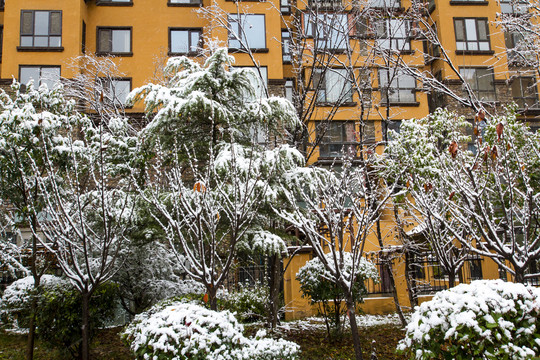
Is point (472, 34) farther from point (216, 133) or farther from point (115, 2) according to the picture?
point (216, 133)

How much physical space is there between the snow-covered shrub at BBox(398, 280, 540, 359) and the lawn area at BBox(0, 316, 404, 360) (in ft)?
15.0

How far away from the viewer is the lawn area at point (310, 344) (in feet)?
30.7

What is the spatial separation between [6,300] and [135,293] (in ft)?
8.77

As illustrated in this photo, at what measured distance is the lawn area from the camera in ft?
30.7

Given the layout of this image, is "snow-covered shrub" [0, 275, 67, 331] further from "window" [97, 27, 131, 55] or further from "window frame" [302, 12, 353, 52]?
"window" [97, 27, 131, 55]

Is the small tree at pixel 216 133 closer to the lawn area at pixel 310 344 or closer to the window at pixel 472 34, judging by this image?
the lawn area at pixel 310 344

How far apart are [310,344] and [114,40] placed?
1874 cm

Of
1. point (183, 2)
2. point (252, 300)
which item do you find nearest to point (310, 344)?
point (252, 300)

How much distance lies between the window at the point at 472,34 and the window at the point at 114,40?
1691 cm

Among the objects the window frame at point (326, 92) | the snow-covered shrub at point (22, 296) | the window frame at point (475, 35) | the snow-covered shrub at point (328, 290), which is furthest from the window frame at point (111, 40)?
the window frame at point (475, 35)

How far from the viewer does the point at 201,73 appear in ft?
32.1

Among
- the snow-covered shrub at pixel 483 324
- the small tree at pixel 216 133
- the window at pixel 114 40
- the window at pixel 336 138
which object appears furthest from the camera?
the window at pixel 114 40

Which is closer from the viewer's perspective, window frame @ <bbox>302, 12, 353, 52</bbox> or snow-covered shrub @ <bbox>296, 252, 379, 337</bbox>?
snow-covered shrub @ <bbox>296, 252, 379, 337</bbox>

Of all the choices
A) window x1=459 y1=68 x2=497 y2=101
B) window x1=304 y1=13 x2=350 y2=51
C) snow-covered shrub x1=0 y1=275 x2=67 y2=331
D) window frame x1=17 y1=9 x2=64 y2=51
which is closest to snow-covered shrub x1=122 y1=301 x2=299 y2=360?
snow-covered shrub x1=0 y1=275 x2=67 y2=331
